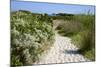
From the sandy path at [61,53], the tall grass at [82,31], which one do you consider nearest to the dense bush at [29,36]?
the sandy path at [61,53]

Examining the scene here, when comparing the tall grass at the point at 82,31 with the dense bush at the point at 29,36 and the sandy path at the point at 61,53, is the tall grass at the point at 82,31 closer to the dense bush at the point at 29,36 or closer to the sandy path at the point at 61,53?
the sandy path at the point at 61,53

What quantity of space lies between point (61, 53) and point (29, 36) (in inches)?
19.0

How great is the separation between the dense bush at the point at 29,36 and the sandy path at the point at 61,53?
74 millimetres

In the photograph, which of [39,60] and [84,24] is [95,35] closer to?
[84,24]

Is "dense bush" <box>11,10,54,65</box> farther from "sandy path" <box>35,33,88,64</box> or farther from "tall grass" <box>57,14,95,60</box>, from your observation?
"tall grass" <box>57,14,95,60</box>

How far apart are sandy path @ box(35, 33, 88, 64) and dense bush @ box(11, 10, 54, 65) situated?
0.07m

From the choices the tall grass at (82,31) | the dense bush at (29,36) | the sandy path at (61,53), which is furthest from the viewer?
the tall grass at (82,31)

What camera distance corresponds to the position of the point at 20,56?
2412mm

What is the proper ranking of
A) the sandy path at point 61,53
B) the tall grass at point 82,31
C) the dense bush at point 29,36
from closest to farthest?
the dense bush at point 29,36
the sandy path at point 61,53
the tall grass at point 82,31

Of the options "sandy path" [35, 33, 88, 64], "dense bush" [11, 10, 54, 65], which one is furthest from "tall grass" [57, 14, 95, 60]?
"dense bush" [11, 10, 54, 65]

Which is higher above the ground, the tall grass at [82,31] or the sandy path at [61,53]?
the tall grass at [82,31]

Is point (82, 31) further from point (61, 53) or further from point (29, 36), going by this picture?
point (29, 36)

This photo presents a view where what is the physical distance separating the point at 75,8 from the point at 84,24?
0.26 m

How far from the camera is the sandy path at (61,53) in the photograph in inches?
100
